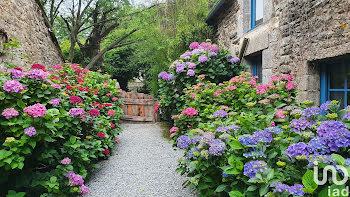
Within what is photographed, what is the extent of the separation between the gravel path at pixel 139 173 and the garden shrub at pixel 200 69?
3.85ft

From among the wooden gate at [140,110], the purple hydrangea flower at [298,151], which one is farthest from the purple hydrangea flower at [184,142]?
the wooden gate at [140,110]

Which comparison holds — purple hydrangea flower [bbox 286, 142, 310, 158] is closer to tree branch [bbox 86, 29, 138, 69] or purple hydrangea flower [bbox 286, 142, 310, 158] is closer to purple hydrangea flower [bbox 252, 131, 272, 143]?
purple hydrangea flower [bbox 252, 131, 272, 143]

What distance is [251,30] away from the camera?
5.31m

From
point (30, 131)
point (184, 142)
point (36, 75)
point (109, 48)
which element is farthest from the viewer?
point (109, 48)

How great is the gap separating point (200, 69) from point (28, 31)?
4.24m

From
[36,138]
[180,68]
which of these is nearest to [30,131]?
[36,138]

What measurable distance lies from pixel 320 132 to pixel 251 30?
14.0ft

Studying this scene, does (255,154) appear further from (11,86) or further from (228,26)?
(228,26)

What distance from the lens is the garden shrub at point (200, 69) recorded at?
5.35 metres

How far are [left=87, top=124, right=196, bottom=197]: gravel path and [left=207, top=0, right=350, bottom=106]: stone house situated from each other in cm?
227

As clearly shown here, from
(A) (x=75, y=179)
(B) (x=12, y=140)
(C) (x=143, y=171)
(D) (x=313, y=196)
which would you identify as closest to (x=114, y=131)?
(C) (x=143, y=171)

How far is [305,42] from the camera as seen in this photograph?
11.9 feet

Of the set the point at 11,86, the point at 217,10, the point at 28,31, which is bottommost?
the point at 11,86

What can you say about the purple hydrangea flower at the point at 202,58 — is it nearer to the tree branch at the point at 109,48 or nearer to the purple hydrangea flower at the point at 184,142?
the purple hydrangea flower at the point at 184,142
